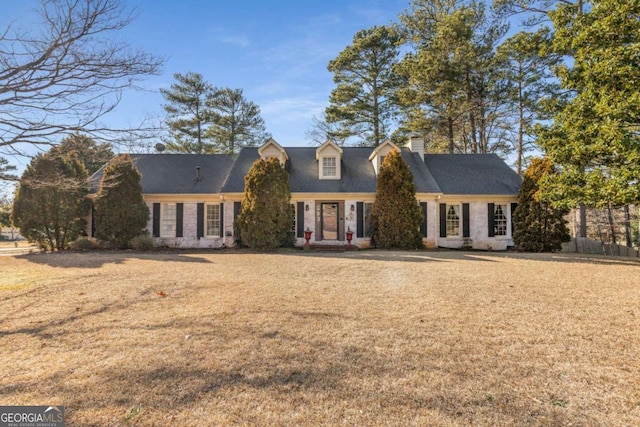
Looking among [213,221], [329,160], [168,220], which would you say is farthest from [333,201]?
[168,220]

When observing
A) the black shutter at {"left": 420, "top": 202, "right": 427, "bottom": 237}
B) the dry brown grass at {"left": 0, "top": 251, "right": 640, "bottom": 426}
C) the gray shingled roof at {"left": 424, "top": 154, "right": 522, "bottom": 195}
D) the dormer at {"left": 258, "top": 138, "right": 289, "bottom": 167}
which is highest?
the dormer at {"left": 258, "top": 138, "right": 289, "bottom": 167}

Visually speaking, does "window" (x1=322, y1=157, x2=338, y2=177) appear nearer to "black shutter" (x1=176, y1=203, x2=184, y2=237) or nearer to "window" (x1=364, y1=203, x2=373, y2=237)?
"window" (x1=364, y1=203, x2=373, y2=237)

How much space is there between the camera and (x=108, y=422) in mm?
2410

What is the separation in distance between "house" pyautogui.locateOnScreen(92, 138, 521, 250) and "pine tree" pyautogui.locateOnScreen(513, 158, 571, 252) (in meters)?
1.06

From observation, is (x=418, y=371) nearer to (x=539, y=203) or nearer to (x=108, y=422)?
(x=108, y=422)

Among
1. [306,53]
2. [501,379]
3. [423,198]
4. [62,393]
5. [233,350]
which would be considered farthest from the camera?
[423,198]

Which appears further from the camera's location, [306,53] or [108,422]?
[306,53]

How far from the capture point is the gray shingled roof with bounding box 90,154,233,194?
16094 mm

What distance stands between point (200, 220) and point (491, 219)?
564 inches

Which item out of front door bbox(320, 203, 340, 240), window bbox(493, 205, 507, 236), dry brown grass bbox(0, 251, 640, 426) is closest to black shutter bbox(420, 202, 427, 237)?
window bbox(493, 205, 507, 236)

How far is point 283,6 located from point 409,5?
18479 millimetres

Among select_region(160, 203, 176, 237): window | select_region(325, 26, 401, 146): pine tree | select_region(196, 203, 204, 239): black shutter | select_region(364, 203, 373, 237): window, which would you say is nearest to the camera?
select_region(364, 203, 373, 237): window

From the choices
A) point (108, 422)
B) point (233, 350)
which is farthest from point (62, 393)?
point (233, 350)

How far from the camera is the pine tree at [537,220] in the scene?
14.2 meters
